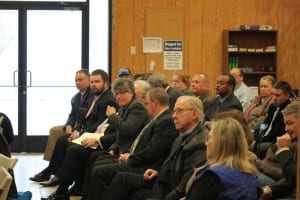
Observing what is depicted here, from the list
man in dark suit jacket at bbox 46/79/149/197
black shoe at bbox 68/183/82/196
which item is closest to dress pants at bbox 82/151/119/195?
man in dark suit jacket at bbox 46/79/149/197

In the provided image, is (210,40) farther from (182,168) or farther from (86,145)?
(182,168)

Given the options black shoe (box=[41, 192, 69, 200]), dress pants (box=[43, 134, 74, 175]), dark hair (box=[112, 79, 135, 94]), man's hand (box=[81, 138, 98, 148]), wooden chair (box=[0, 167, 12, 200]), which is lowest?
black shoe (box=[41, 192, 69, 200])

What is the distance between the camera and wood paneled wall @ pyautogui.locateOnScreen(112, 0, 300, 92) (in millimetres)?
10148

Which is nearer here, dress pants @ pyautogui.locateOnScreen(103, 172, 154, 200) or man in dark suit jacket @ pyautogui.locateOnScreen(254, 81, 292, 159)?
dress pants @ pyautogui.locateOnScreen(103, 172, 154, 200)

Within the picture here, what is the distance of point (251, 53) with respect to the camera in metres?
10.4

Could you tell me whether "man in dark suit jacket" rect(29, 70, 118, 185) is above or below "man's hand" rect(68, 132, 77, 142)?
above

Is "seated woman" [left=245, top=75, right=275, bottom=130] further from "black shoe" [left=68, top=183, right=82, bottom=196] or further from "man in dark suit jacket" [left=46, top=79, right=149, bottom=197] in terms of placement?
"black shoe" [left=68, top=183, right=82, bottom=196]

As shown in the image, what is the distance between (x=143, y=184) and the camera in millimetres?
4820

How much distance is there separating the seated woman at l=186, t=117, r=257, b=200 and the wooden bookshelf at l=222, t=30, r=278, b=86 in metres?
7.02

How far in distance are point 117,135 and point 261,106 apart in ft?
6.94

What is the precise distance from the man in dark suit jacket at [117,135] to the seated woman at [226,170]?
2523 millimetres

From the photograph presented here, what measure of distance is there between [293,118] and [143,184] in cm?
131

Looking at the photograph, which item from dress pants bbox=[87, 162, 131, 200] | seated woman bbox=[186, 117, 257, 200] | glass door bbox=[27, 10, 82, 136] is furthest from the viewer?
glass door bbox=[27, 10, 82, 136]

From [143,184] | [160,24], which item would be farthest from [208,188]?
[160,24]
